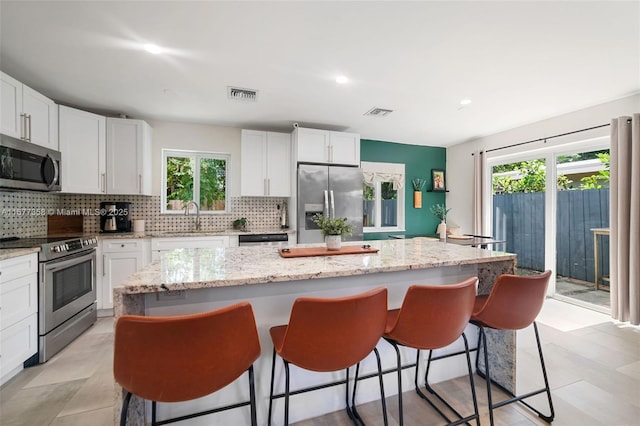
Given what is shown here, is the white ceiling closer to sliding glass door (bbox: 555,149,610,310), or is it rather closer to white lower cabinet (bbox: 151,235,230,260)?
sliding glass door (bbox: 555,149,610,310)

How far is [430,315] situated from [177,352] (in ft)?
3.61

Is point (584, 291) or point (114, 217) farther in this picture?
point (584, 291)

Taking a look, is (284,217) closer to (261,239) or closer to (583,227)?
(261,239)

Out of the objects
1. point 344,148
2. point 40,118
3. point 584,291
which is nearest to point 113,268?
point 40,118

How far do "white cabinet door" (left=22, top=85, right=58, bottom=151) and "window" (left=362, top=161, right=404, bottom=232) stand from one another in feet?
13.6

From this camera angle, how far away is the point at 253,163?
4039mm

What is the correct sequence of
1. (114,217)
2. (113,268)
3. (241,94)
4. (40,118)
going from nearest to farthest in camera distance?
(40,118) → (241,94) → (113,268) → (114,217)

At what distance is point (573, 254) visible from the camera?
3.75 metres

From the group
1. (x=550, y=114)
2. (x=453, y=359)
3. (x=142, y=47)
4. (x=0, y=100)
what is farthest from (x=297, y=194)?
(x=550, y=114)

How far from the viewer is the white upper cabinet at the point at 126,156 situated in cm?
346

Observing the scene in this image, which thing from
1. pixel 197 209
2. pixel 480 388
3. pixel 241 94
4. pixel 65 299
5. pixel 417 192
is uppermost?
pixel 241 94

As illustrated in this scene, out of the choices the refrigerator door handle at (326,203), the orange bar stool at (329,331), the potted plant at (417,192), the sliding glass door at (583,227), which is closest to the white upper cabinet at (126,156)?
the refrigerator door handle at (326,203)

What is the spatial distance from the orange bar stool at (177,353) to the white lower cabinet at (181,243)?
2631 millimetres

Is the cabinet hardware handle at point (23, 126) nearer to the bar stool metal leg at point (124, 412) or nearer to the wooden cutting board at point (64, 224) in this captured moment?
the wooden cutting board at point (64, 224)
